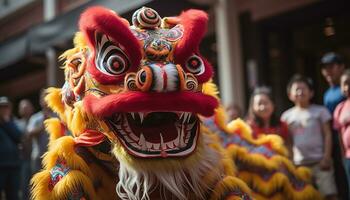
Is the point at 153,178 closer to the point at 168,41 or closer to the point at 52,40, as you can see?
the point at 168,41

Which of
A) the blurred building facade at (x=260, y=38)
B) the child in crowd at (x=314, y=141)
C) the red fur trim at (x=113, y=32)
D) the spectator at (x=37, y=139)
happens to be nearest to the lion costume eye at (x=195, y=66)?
the red fur trim at (x=113, y=32)

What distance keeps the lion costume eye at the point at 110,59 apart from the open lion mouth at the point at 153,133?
0.19 meters

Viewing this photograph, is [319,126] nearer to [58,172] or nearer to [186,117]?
[186,117]

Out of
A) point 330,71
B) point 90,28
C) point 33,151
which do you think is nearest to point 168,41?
point 90,28

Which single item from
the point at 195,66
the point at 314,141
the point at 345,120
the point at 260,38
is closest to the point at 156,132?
the point at 195,66

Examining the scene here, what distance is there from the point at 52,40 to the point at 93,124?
222 inches

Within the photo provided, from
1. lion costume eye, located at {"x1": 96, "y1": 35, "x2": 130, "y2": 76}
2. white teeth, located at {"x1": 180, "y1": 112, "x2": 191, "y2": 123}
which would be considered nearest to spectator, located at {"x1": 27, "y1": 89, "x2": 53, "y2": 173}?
lion costume eye, located at {"x1": 96, "y1": 35, "x2": 130, "y2": 76}

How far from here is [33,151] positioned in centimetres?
589

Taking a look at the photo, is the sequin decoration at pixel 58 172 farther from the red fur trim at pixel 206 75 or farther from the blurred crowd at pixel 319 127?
the blurred crowd at pixel 319 127

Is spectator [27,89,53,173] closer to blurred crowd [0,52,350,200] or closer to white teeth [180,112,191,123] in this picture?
blurred crowd [0,52,350,200]

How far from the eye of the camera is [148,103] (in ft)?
7.22

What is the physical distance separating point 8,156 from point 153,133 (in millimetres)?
3764

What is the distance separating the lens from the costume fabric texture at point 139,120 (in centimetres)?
225

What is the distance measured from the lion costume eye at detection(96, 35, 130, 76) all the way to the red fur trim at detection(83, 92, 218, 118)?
12 centimetres
